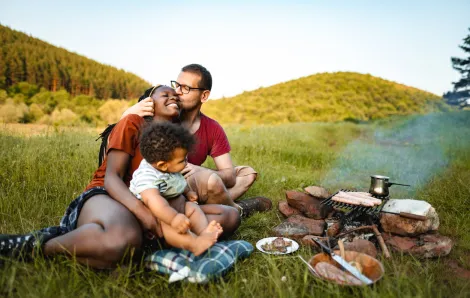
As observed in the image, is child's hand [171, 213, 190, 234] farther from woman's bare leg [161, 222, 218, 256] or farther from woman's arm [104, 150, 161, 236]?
woman's arm [104, 150, 161, 236]

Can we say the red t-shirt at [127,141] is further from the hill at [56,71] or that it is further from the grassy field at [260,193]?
the hill at [56,71]

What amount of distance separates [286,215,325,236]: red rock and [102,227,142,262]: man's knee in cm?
182

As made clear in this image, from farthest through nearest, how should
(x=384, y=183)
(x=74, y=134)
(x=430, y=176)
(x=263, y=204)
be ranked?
(x=74, y=134) < (x=430, y=176) < (x=263, y=204) < (x=384, y=183)

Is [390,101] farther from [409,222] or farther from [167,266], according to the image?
[167,266]

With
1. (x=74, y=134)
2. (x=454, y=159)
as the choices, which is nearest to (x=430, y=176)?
(x=454, y=159)

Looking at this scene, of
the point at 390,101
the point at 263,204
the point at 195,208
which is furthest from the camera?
the point at 390,101

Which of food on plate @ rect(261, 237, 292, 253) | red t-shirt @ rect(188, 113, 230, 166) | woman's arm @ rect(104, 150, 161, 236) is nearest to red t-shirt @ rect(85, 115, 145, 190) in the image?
woman's arm @ rect(104, 150, 161, 236)

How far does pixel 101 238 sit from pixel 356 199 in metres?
2.43

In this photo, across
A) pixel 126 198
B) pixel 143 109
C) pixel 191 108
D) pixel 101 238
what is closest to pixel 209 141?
pixel 191 108

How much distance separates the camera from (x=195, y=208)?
2652mm

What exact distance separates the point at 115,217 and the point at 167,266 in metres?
0.52

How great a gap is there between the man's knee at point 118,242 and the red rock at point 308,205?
7.02ft

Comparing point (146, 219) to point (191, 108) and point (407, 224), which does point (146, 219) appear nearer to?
point (191, 108)

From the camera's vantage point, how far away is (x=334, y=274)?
2.19 m
